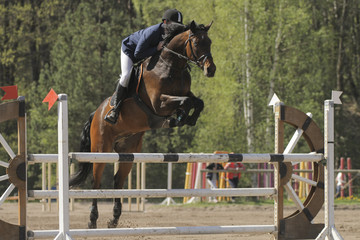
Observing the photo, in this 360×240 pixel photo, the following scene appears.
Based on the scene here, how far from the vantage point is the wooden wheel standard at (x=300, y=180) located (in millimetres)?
4449

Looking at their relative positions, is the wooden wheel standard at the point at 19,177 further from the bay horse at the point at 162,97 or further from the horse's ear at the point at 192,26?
the horse's ear at the point at 192,26

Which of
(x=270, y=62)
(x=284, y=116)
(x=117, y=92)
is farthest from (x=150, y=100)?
(x=270, y=62)

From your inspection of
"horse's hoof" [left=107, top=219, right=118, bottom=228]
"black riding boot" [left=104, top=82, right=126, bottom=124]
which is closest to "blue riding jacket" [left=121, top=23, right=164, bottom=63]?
"black riding boot" [left=104, top=82, right=126, bottom=124]

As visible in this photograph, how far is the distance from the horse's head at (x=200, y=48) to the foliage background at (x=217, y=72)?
11536 mm

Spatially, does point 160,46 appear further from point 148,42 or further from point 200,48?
point 200,48

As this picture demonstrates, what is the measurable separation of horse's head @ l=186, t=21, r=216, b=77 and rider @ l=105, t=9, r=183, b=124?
1.56ft

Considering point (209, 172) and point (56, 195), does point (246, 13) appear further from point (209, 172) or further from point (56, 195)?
point (56, 195)

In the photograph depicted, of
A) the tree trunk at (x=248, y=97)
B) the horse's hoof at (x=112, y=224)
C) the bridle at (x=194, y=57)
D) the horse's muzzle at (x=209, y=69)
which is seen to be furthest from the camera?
the tree trunk at (x=248, y=97)

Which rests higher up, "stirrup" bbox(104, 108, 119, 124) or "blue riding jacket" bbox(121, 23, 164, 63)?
"blue riding jacket" bbox(121, 23, 164, 63)

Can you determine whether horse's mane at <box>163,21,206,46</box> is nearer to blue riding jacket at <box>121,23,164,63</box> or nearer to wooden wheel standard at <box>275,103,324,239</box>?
blue riding jacket at <box>121,23,164,63</box>


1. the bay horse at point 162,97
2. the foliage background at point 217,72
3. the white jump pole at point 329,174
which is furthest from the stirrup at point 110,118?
the foliage background at point 217,72

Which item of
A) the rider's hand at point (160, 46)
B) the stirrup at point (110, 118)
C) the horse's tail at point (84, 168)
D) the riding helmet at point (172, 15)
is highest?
the riding helmet at point (172, 15)

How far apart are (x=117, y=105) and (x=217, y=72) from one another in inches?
496

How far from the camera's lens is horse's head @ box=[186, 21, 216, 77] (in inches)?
200
